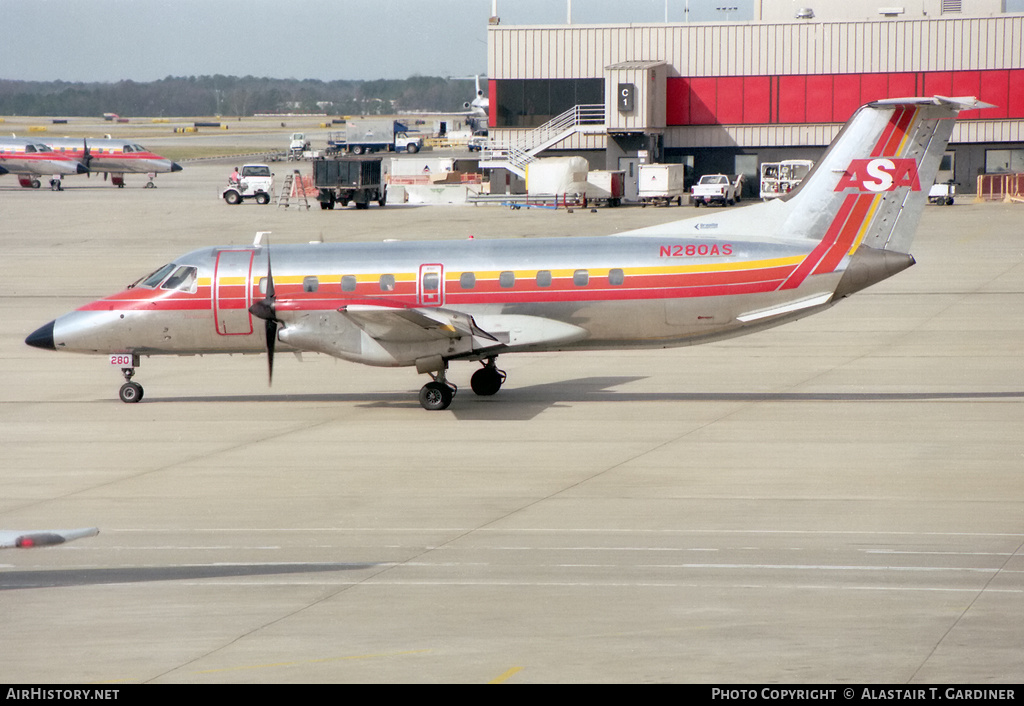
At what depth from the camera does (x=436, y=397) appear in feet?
78.3

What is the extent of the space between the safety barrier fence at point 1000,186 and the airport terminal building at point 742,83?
148cm

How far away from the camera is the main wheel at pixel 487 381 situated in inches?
998

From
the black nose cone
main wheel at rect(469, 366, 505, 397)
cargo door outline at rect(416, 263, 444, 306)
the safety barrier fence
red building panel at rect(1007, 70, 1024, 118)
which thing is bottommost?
main wheel at rect(469, 366, 505, 397)

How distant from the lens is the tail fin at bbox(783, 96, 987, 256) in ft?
76.2

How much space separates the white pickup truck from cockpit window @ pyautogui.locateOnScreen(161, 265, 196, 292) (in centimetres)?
5296

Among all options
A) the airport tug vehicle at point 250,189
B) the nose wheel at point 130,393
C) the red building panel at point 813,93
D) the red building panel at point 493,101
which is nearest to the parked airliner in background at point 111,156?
the airport tug vehicle at point 250,189

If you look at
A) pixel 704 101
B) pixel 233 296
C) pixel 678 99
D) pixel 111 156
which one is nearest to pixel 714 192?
pixel 704 101

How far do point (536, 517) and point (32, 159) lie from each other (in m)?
90.8

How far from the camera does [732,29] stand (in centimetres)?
8288

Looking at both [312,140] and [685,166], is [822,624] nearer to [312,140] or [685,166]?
[685,166]

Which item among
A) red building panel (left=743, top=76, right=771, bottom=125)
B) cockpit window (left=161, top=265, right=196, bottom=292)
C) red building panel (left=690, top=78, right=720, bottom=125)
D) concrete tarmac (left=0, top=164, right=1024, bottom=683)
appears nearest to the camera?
concrete tarmac (left=0, top=164, right=1024, bottom=683)

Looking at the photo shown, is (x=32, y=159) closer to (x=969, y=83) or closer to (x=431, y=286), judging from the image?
(x=969, y=83)

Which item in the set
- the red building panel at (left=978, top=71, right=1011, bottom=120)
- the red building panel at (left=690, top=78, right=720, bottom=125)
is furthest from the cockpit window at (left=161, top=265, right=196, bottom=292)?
the red building panel at (left=978, top=71, right=1011, bottom=120)

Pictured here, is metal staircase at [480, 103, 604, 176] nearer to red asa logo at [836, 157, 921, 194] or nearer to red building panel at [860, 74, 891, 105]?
red building panel at [860, 74, 891, 105]
